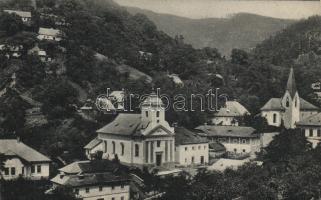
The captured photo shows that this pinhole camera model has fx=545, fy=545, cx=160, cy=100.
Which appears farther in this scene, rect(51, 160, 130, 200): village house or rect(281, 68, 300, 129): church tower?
rect(281, 68, 300, 129): church tower

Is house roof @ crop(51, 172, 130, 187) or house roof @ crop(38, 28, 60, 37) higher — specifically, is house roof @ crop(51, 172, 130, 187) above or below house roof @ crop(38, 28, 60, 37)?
below

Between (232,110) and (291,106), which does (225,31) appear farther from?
(291,106)

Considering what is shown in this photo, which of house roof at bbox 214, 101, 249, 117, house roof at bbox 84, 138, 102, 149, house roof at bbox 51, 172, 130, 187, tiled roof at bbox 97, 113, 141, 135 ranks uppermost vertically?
house roof at bbox 214, 101, 249, 117

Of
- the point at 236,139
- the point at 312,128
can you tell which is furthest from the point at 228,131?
the point at 312,128

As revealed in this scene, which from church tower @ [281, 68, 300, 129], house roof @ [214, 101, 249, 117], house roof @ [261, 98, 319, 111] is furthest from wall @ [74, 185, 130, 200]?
house roof @ [214, 101, 249, 117]

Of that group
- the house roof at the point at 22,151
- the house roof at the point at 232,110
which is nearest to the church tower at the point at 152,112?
the house roof at the point at 22,151

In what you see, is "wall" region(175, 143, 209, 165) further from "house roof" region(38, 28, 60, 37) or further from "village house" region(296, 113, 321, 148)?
"house roof" region(38, 28, 60, 37)

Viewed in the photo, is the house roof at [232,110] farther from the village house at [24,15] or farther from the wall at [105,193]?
the village house at [24,15]

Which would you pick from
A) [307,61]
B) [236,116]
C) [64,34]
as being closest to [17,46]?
[64,34]

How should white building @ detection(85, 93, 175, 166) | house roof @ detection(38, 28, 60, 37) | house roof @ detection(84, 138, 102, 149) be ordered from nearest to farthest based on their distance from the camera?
1. white building @ detection(85, 93, 175, 166)
2. house roof @ detection(84, 138, 102, 149)
3. house roof @ detection(38, 28, 60, 37)
